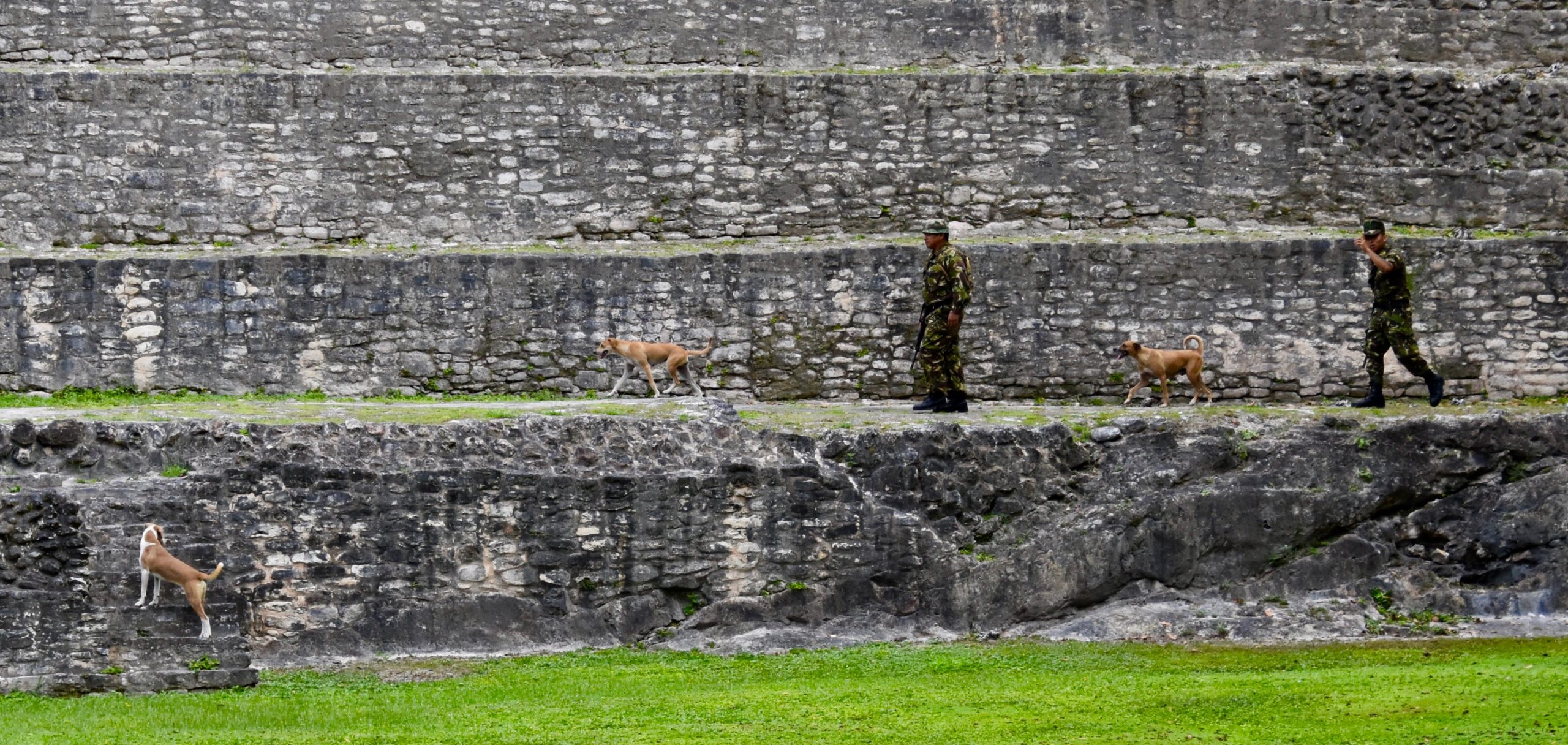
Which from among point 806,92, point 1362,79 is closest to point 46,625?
point 806,92

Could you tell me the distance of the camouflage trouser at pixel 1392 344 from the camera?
1437cm

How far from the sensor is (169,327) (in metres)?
15.7

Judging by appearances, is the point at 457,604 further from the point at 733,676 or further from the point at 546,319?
the point at 546,319

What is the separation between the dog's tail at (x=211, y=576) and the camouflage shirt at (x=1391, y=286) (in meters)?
8.42

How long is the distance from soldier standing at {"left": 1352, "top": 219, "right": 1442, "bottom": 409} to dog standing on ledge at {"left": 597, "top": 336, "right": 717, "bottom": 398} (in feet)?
16.6

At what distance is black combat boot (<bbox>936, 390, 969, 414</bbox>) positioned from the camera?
14102 millimetres

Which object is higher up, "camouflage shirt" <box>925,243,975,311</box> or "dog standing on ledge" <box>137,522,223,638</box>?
"camouflage shirt" <box>925,243,975,311</box>

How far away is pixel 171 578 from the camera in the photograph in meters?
11.2

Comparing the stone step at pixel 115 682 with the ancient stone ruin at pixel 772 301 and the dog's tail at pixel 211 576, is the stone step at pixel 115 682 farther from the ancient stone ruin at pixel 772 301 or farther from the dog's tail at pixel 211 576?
the dog's tail at pixel 211 576

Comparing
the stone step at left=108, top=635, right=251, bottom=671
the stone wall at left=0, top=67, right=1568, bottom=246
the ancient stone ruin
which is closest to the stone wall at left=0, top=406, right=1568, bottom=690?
the ancient stone ruin

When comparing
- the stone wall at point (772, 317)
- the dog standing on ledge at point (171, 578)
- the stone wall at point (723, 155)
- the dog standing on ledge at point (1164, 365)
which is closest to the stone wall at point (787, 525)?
the dog standing on ledge at point (171, 578)

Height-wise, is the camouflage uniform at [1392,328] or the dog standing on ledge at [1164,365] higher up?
the camouflage uniform at [1392,328]

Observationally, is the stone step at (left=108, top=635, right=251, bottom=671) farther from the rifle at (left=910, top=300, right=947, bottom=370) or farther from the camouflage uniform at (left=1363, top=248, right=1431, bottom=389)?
the camouflage uniform at (left=1363, top=248, right=1431, bottom=389)

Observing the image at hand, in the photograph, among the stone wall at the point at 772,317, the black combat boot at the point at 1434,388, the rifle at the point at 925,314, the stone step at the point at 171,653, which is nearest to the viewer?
the stone step at the point at 171,653
